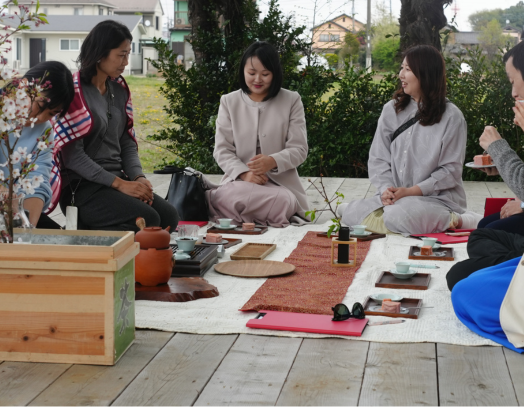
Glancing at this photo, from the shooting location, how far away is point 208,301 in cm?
306

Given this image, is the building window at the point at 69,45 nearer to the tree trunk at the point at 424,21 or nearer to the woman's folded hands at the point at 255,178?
the tree trunk at the point at 424,21

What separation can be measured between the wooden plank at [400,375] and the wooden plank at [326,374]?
3 centimetres

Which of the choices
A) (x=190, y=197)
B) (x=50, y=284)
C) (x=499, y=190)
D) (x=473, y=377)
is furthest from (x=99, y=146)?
(x=499, y=190)

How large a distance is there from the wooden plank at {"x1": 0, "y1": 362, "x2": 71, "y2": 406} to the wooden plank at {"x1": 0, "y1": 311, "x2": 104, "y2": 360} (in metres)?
0.05

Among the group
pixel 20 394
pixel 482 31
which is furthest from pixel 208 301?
pixel 482 31

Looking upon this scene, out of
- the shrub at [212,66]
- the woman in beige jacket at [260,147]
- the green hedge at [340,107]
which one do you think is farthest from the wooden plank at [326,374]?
the shrub at [212,66]

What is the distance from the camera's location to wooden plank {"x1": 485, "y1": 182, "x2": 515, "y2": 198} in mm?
6175

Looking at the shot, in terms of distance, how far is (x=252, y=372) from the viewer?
226 cm

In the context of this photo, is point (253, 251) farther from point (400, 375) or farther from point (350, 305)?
point (400, 375)

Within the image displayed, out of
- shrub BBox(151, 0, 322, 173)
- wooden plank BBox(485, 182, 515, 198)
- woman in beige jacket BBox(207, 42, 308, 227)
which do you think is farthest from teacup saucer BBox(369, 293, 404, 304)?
shrub BBox(151, 0, 322, 173)

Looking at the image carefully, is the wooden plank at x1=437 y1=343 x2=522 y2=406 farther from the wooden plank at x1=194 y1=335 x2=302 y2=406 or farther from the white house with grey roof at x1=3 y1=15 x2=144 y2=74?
the white house with grey roof at x1=3 y1=15 x2=144 y2=74

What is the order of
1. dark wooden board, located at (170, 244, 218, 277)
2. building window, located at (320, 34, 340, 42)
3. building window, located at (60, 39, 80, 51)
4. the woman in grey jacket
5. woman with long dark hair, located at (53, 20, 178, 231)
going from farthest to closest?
building window, located at (60, 39, 80, 51) → building window, located at (320, 34, 340, 42) → woman with long dark hair, located at (53, 20, 178, 231) → dark wooden board, located at (170, 244, 218, 277) → the woman in grey jacket

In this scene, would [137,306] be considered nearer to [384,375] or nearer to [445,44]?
[384,375]

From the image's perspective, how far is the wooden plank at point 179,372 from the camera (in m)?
2.05
